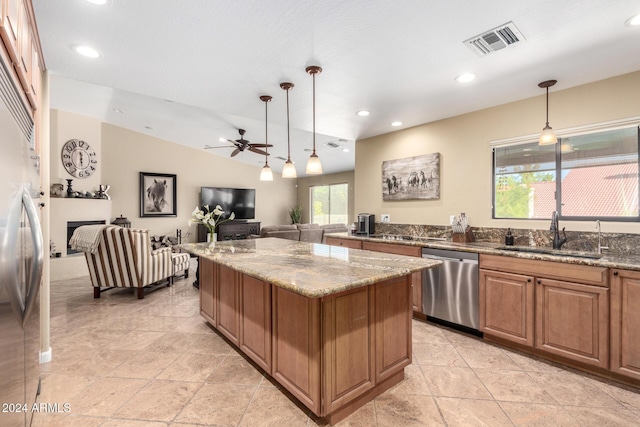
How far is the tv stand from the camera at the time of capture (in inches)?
319

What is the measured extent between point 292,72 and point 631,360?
3.30 metres

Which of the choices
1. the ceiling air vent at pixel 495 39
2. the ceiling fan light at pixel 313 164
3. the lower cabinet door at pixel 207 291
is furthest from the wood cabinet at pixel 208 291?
the ceiling air vent at pixel 495 39

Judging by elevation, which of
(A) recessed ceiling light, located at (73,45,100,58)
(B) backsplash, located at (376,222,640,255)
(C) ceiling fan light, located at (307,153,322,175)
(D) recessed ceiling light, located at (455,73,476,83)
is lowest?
(B) backsplash, located at (376,222,640,255)

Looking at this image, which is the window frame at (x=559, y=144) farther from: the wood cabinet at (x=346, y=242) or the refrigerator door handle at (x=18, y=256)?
the refrigerator door handle at (x=18, y=256)

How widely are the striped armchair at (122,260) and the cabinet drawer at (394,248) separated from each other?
302 centimetres

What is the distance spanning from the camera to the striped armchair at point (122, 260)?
12.8ft

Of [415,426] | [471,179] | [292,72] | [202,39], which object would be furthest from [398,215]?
[202,39]

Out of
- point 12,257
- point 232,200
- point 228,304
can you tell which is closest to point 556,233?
point 228,304

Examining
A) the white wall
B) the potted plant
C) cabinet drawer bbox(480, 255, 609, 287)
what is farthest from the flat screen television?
cabinet drawer bbox(480, 255, 609, 287)

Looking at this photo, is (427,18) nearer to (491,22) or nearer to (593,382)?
(491,22)

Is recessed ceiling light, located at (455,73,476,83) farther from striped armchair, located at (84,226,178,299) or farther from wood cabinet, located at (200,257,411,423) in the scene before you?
striped armchair, located at (84,226,178,299)

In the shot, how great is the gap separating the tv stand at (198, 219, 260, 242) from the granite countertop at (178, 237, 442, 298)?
5680 millimetres

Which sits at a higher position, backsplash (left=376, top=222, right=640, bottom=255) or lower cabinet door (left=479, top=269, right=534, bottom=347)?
backsplash (left=376, top=222, right=640, bottom=255)

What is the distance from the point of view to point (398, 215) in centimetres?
419
